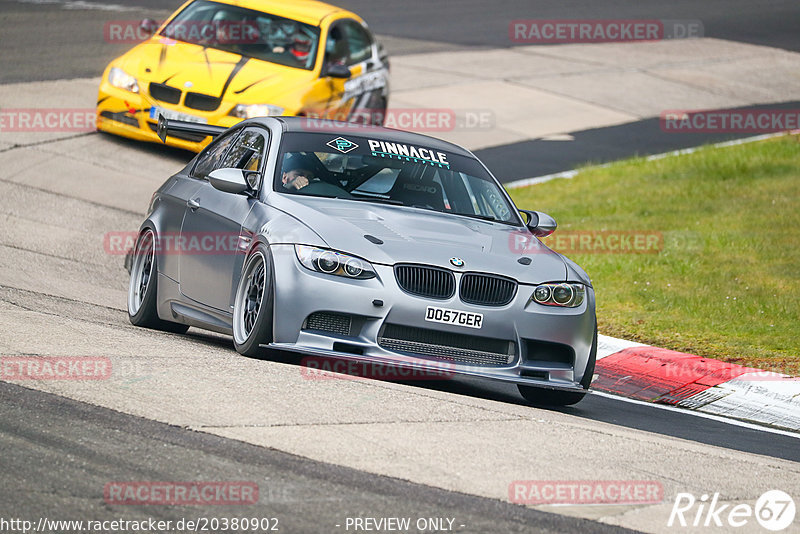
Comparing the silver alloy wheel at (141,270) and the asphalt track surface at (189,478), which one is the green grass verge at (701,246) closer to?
the silver alloy wheel at (141,270)

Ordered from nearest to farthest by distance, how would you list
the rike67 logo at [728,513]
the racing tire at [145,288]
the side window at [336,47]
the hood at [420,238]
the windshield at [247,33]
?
1. the rike67 logo at [728,513]
2. the hood at [420,238]
3. the racing tire at [145,288]
4. the windshield at [247,33]
5. the side window at [336,47]

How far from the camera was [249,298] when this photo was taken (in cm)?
791

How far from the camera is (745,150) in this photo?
19219 millimetres

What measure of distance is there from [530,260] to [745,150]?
1210 cm

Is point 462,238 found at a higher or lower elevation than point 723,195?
higher

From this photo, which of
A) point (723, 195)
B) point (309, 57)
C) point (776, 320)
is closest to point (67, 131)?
point (309, 57)

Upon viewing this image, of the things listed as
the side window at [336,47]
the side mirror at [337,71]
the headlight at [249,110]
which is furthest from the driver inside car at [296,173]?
the side window at [336,47]

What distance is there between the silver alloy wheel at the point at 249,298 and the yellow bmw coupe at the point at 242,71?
7233 mm

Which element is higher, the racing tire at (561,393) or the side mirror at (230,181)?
the side mirror at (230,181)

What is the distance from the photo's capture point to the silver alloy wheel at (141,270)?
951 cm

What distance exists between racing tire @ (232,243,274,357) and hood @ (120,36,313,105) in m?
7.51

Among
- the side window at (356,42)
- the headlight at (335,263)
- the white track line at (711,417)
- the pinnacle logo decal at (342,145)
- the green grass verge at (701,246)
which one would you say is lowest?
the green grass verge at (701,246)

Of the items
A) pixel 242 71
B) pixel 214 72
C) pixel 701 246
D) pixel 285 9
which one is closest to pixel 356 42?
pixel 285 9

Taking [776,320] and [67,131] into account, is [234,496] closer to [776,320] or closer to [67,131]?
[776,320]
